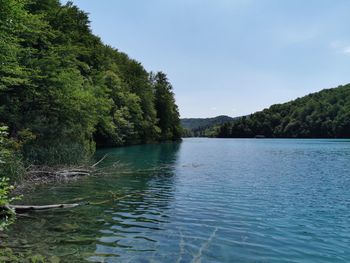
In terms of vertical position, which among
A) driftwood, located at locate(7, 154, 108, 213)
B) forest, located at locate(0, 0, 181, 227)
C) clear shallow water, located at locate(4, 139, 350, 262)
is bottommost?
clear shallow water, located at locate(4, 139, 350, 262)

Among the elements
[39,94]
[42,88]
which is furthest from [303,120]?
[39,94]

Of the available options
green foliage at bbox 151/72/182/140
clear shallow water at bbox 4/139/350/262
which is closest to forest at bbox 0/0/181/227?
clear shallow water at bbox 4/139/350/262

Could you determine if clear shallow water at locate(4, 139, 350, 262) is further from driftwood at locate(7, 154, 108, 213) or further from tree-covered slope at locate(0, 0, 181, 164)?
tree-covered slope at locate(0, 0, 181, 164)

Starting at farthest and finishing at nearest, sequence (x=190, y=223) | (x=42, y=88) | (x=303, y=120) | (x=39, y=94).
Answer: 1. (x=303, y=120)
2. (x=42, y=88)
3. (x=39, y=94)
4. (x=190, y=223)

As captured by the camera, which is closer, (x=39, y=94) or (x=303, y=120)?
(x=39, y=94)

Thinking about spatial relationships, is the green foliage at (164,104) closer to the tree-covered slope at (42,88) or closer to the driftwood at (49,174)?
the tree-covered slope at (42,88)

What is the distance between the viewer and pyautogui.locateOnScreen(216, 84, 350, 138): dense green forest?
454 ft

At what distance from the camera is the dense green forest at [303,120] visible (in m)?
138

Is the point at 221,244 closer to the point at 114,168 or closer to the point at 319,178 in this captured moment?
the point at 319,178

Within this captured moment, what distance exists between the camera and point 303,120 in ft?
503

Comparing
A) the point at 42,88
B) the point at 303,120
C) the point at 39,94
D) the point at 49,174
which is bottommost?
the point at 49,174

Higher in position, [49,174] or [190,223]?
[49,174]

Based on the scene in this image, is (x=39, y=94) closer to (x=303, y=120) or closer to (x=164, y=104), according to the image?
(x=164, y=104)

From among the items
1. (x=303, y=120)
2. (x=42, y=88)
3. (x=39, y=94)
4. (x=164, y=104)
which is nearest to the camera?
(x=39, y=94)
